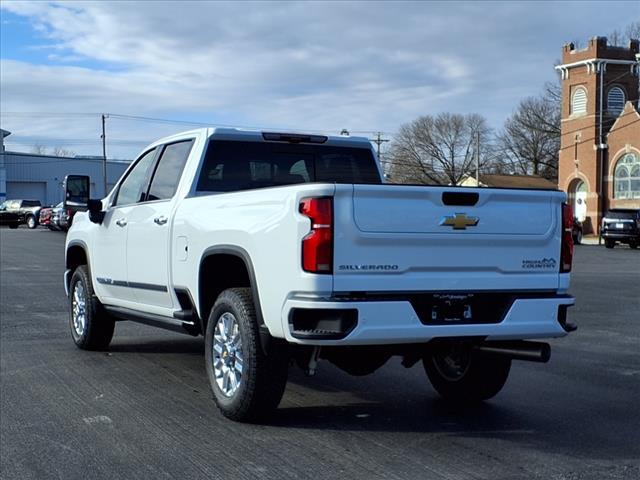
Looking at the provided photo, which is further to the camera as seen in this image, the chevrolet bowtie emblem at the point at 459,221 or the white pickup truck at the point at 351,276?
the chevrolet bowtie emblem at the point at 459,221

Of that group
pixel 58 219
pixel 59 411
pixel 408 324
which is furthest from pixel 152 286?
pixel 58 219

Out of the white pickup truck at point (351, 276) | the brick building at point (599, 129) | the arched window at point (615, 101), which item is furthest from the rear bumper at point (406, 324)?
the arched window at point (615, 101)

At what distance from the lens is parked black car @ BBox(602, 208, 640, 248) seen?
36281 millimetres

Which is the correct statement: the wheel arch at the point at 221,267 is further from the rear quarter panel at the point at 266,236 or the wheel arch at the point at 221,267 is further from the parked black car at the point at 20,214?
the parked black car at the point at 20,214

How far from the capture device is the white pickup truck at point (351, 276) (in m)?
5.15

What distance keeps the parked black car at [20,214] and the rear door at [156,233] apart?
4667 cm

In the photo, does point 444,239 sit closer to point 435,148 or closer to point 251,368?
point 251,368

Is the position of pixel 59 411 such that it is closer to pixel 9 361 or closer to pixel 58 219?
pixel 9 361

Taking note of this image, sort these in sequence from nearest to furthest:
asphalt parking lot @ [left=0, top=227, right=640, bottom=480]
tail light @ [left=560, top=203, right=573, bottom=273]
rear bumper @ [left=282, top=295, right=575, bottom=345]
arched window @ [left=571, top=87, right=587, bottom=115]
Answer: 1. asphalt parking lot @ [left=0, top=227, right=640, bottom=480]
2. rear bumper @ [left=282, top=295, right=575, bottom=345]
3. tail light @ [left=560, top=203, right=573, bottom=273]
4. arched window @ [left=571, top=87, right=587, bottom=115]

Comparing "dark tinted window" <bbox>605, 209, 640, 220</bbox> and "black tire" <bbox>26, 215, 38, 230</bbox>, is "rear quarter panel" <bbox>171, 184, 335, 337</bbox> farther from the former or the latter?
"black tire" <bbox>26, 215, 38, 230</bbox>

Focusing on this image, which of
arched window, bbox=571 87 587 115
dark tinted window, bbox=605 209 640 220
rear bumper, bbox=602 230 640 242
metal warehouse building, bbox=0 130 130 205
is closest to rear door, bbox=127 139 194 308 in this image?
rear bumper, bbox=602 230 640 242

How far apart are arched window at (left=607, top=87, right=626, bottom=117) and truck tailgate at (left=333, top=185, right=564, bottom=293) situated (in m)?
52.9

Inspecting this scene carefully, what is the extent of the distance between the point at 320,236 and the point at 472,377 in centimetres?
219

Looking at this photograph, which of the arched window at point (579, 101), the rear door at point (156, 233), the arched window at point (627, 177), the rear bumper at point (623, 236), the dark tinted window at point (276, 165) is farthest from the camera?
the arched window at point (579, 101)
